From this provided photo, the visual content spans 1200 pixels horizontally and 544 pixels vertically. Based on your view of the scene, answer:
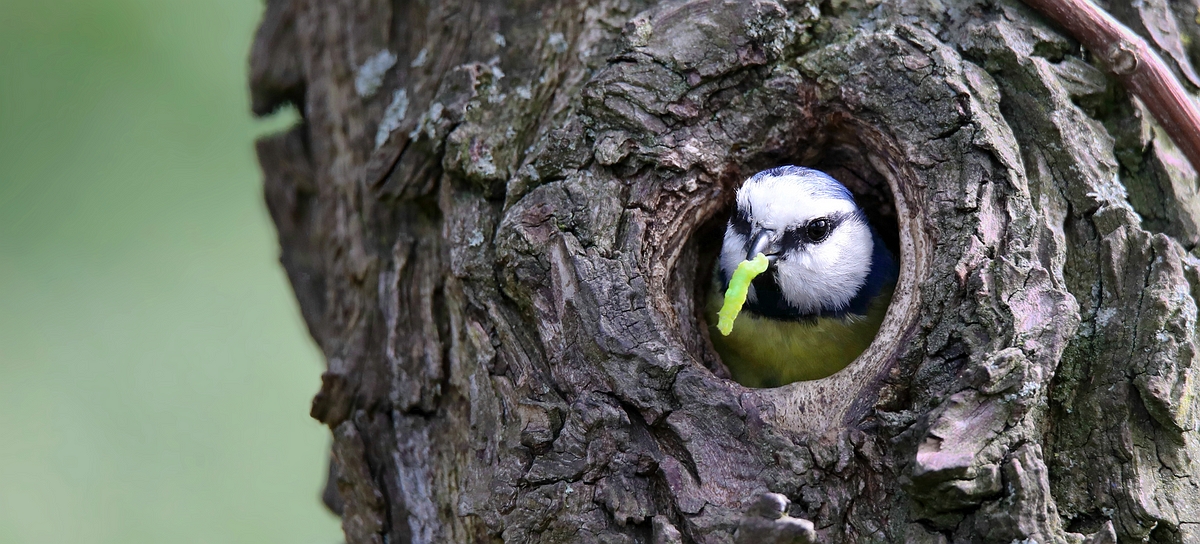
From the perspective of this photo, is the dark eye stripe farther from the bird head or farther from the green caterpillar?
the green caterpillar

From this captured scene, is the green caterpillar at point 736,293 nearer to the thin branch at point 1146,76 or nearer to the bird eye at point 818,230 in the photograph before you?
the bird eye at point 818,230

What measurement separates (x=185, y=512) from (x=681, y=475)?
8.31 ft

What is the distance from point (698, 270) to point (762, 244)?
0.30m

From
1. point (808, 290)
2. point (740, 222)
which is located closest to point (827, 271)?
point (808, 290)

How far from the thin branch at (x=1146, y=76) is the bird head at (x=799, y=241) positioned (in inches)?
30.3

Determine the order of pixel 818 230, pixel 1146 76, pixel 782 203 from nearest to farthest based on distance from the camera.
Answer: pixel 1146 76 < pixel 782 203 < pixel 818 230

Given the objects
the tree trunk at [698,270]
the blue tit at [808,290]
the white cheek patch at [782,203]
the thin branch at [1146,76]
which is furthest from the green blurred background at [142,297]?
the thin branch at [1146,76]

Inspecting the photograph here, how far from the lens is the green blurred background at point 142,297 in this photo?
3.67 m

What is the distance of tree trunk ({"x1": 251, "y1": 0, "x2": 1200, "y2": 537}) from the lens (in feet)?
6.34

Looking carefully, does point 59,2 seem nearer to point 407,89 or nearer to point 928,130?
point 407,89

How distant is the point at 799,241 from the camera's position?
279 centimetres

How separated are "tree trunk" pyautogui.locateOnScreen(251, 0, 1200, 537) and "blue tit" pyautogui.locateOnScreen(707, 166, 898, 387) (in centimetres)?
13

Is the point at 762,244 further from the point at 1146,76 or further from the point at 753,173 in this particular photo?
the point at 1146,76

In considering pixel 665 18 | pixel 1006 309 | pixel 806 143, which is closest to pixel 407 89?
pixel 665 18
